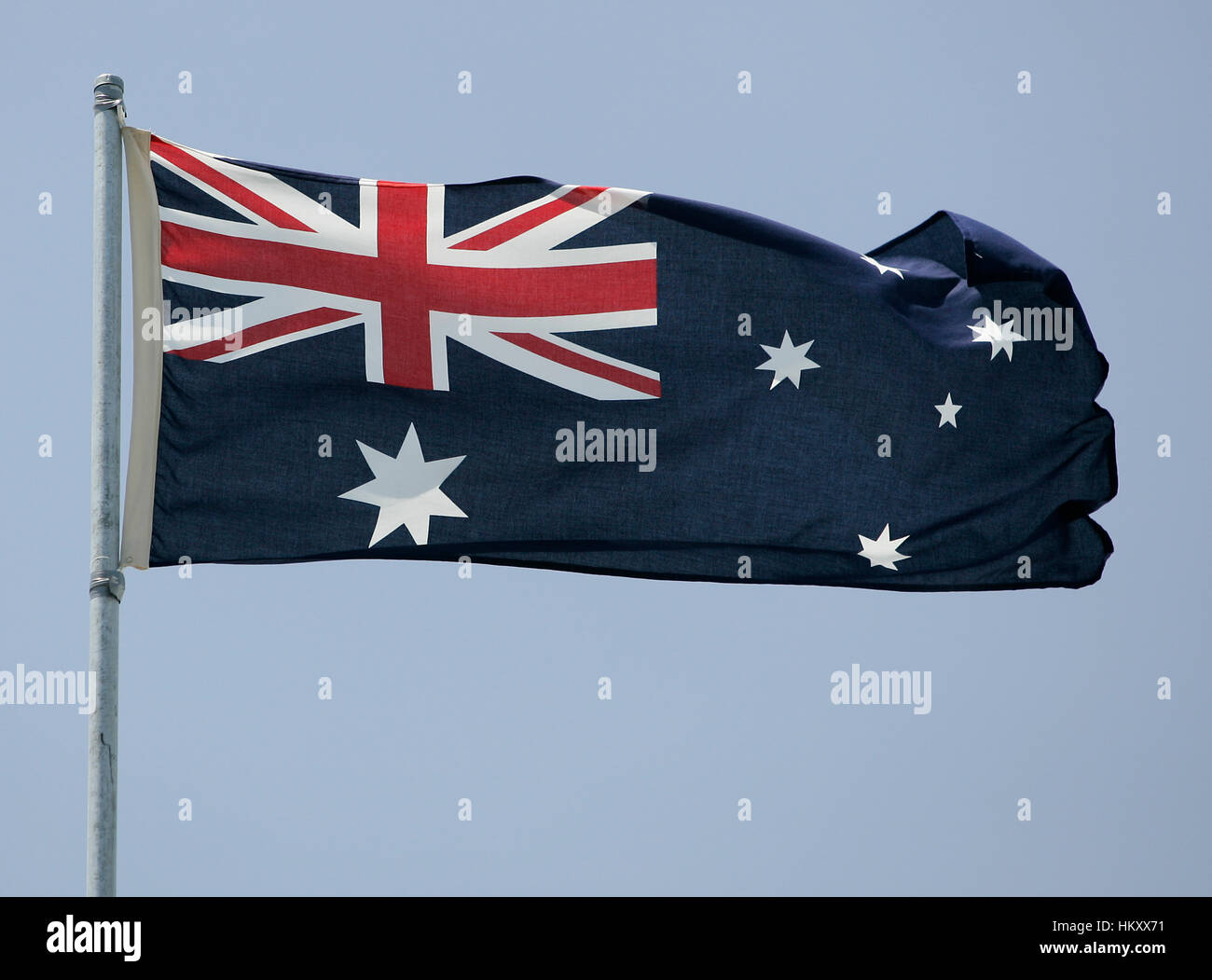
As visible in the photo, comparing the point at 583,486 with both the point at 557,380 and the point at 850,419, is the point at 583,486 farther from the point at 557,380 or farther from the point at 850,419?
the point at 850,419

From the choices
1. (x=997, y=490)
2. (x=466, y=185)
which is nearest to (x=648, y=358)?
(x=466, y=185)

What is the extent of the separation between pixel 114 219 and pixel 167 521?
2.14 metres

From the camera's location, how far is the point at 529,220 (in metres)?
15.8

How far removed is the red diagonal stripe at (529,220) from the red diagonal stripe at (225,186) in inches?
52.8

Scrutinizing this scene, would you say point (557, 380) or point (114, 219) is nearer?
point (114, 219)

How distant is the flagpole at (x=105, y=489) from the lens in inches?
482

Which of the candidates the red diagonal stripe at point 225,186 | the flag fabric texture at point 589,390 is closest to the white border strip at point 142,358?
the flag fabric texture at point 589,390

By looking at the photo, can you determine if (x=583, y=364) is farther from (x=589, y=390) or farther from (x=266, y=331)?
(x=266, y=331)

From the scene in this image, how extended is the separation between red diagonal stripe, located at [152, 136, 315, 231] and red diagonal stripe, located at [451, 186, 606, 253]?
1.34m

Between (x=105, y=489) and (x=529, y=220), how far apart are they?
14.7 feet

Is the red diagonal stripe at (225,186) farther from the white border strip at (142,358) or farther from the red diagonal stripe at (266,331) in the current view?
the red diagonal stripe at (266,331)

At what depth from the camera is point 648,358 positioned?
15914 millimetres

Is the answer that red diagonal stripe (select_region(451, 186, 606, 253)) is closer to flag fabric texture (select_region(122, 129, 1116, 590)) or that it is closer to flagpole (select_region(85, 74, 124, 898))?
flag fabric texture (select_region(122, 129, 1116, 590))

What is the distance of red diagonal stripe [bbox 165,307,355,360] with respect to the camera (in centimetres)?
1441
